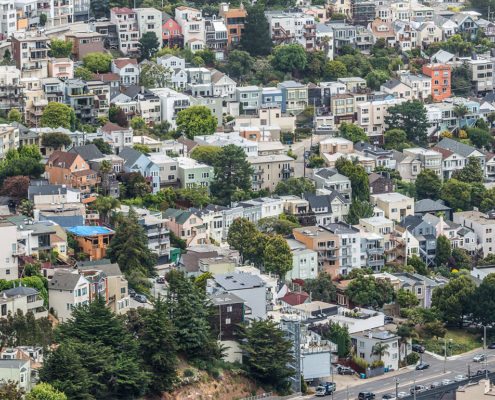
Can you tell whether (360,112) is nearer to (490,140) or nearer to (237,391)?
(490,140)

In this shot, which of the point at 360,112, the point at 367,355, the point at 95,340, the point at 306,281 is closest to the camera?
the point at 95,340

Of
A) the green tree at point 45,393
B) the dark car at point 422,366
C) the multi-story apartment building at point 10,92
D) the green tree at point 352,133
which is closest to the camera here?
the green tree at point 45,393

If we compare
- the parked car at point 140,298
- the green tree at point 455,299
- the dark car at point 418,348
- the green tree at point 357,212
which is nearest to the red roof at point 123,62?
the green tree at point 357,212

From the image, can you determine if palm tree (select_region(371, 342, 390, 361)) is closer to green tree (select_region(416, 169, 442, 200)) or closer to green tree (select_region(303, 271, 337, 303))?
green tree (select_region(303, 271, 337, 303))

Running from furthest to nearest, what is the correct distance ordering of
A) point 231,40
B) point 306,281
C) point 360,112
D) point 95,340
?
1. point 231,40
2. point 360,112
3. point 306,281
4. point 95,340

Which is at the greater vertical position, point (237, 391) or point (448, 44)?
point (448, 44)

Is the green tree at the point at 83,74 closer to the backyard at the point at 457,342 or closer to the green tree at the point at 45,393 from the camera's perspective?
the backyard at the point at 457,342

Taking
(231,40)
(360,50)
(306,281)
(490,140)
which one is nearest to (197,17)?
(231,40)
